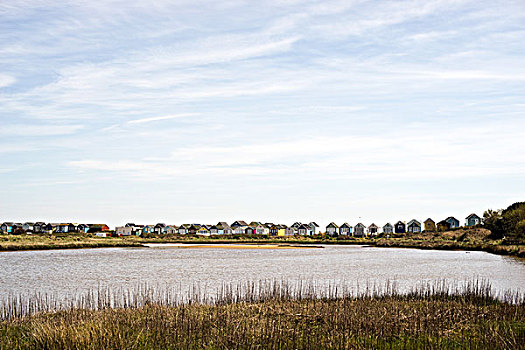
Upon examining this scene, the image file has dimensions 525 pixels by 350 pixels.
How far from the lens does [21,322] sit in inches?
658

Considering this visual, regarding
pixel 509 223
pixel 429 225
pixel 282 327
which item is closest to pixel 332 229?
pixel 429 225

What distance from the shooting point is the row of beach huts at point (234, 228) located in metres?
170

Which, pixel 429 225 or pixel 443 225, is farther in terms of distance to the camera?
pixel 429 225

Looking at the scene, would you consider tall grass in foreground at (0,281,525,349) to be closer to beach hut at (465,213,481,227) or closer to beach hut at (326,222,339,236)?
beach hut at (465,213,481,227)

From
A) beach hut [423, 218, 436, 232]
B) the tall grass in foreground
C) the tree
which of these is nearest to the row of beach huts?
beach hut [423, 218, 436, 232]

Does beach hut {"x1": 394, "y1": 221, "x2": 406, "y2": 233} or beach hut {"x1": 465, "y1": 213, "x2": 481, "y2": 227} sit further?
beach hut {"x1": 394, "y1": 221, "x2": 406, "y2": 233}

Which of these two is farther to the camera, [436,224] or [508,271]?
[436,224]

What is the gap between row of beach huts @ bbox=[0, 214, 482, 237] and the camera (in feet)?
557

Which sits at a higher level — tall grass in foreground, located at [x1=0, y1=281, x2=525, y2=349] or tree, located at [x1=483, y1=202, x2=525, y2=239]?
tree, located at [x1=483, y1=202, x2=525, y2=239]

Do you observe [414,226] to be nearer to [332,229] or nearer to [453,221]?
[453,221]

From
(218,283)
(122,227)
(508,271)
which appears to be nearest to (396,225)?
(122,227)

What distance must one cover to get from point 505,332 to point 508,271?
31679 millimetres

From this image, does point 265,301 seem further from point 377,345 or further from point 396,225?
point 396,225

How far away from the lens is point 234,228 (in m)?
185
